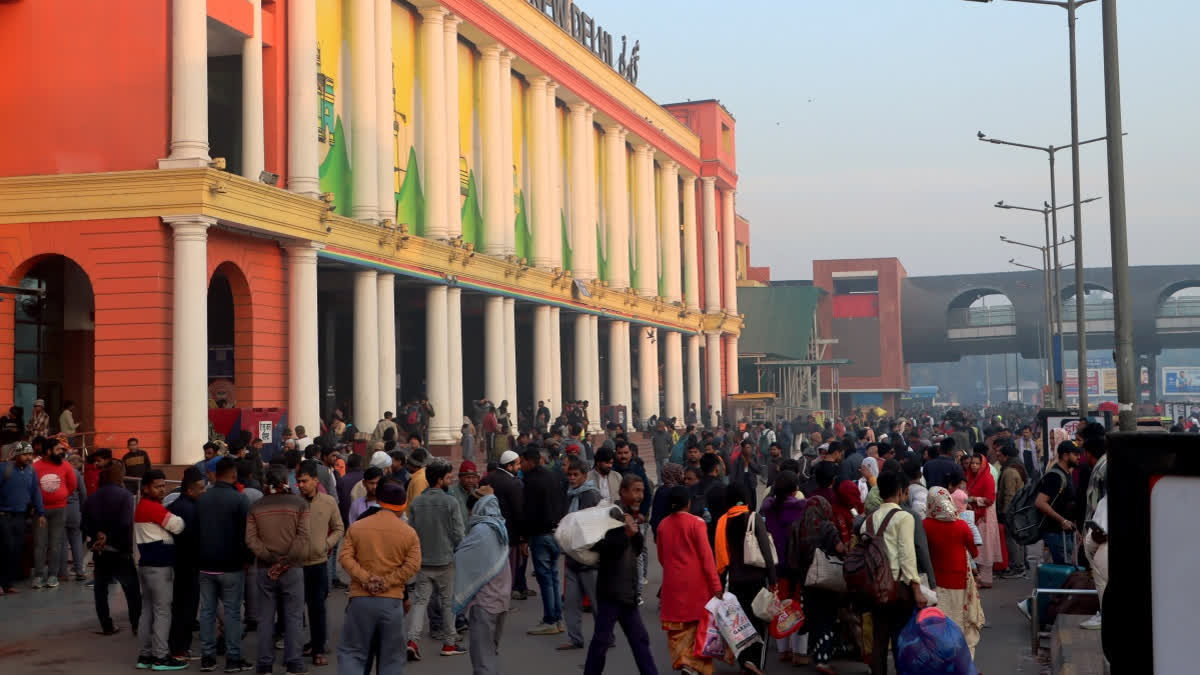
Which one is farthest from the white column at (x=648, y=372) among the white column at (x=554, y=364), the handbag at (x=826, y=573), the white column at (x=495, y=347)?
the handbag at (x=826, y=573)

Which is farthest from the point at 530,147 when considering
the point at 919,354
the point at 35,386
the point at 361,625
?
the point at 919,354

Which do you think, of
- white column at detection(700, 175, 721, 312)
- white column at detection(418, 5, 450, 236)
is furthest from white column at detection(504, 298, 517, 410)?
white column at detection(700, 175, 721, 312)

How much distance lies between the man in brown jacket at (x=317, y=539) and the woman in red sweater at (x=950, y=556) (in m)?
5.09

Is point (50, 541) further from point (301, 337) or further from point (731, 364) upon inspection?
point (731, 364)

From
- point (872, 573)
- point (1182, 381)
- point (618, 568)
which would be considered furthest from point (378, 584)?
point (1182, 381)

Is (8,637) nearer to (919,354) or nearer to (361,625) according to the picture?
(361,625)

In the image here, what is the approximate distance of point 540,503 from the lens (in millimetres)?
13875

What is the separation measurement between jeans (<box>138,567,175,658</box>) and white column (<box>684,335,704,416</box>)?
53079 millimetres

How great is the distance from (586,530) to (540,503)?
12.5 ft

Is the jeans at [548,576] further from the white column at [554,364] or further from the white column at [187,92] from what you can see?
the white column at [554,364]

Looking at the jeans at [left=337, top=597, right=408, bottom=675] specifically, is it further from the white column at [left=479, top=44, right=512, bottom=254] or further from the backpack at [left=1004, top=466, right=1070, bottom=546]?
the white column at [left=479, top=44, right=512, bottom=254]

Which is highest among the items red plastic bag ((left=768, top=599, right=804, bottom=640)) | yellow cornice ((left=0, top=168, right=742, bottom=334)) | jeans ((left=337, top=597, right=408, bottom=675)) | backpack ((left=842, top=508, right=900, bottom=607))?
yellow cornice ((left=0, top=168, right=742, bottom=334))

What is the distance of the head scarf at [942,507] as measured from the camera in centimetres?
1041

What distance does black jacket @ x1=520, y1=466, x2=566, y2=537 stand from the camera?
13828mm
